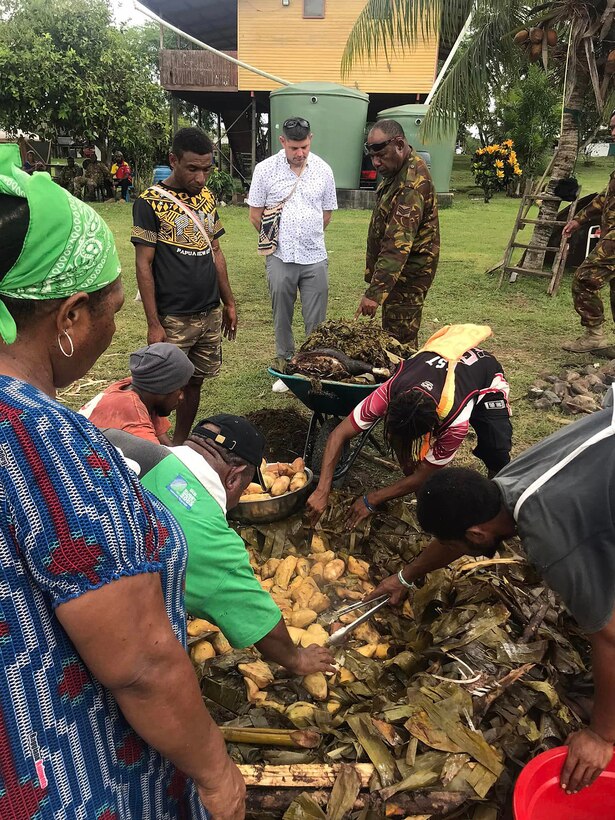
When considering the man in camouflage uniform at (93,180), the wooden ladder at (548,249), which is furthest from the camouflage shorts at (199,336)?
the man in camouflage uniform at (93,180)

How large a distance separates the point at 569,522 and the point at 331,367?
7.60 ft

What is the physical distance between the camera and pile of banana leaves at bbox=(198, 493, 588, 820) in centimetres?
200

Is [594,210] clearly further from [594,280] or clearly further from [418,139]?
[418,139]

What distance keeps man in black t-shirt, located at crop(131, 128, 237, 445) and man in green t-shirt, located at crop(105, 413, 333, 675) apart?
2.36m

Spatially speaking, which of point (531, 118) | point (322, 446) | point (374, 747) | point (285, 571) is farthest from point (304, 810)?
point (531, 118)

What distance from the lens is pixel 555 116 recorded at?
2225 centimetres

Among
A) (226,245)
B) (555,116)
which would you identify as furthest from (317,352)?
(555,116)

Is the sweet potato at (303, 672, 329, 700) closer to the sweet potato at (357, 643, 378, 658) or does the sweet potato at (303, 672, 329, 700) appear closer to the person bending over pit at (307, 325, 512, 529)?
the sweet potato at (357, 643, 378, 658)

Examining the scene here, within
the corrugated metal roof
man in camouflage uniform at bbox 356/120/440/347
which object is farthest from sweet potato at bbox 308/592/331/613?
the corrugated metal roof

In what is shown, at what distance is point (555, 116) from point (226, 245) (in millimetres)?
16478

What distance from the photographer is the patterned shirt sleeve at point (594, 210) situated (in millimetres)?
7121

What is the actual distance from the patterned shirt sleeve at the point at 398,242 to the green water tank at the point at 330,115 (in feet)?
43.4

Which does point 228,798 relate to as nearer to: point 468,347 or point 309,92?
point 468,347

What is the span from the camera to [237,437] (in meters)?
1.92
